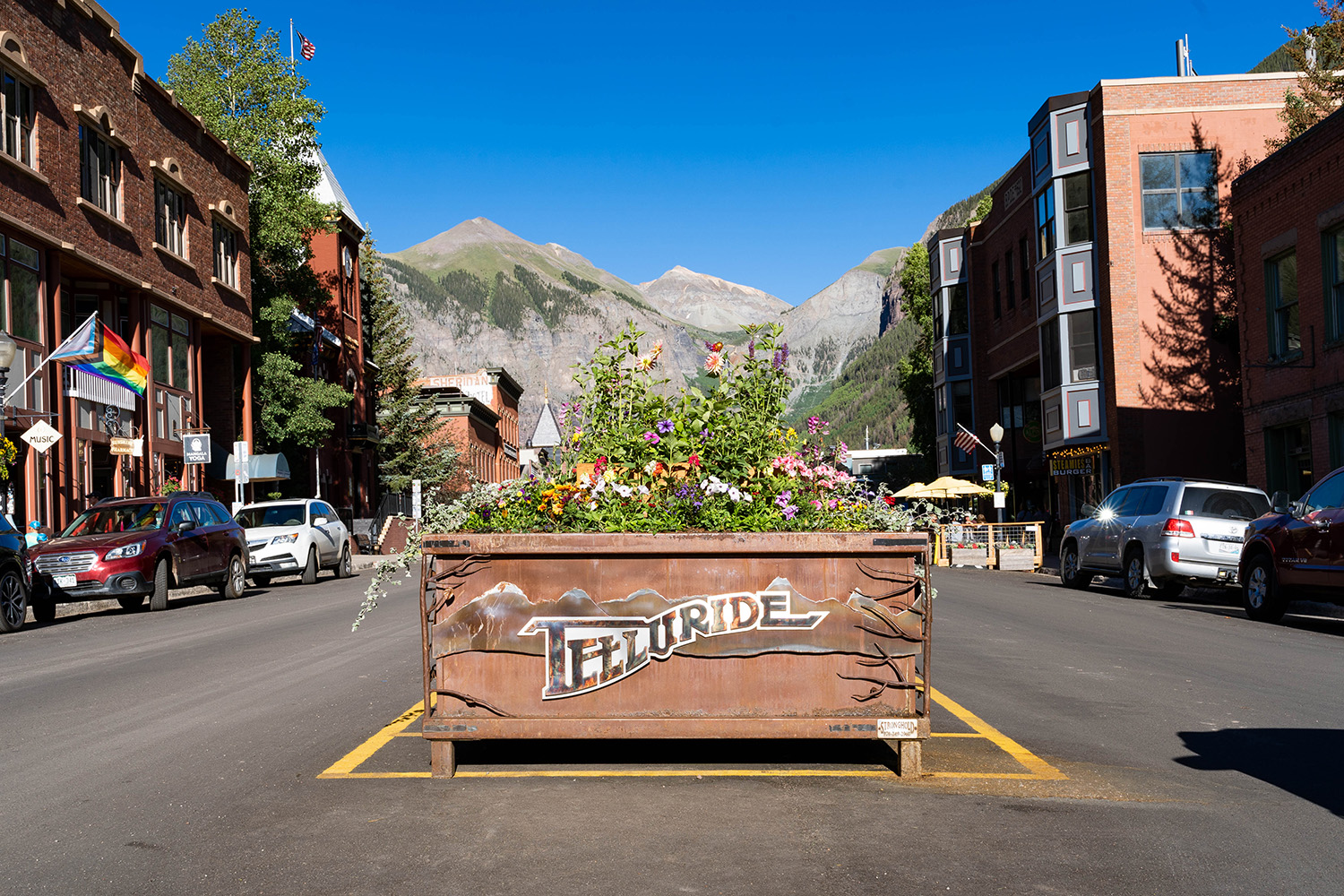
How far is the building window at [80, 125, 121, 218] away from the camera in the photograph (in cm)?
2811

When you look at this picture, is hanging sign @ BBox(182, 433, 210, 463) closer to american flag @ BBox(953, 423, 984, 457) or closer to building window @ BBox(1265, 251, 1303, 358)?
building window @ BBox(1265, 251, 1303, 358)

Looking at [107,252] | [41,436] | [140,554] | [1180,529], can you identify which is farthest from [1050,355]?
[41,436]

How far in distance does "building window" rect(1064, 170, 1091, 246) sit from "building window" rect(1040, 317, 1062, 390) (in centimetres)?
238

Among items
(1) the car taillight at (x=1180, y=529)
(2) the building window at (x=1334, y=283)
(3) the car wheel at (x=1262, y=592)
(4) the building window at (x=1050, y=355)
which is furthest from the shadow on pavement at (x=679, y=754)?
(4) the building window at (x=1050, y=355)

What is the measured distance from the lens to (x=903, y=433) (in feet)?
490

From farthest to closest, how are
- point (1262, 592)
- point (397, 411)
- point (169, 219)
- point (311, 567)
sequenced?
point (397, 411), point (169, 219), point (311, 567), point (1262, 592)

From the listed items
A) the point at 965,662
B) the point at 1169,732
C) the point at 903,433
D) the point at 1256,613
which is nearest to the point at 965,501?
the point at 1256,613

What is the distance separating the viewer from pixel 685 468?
622cm

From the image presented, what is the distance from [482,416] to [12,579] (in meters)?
70.1

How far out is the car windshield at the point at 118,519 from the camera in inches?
721

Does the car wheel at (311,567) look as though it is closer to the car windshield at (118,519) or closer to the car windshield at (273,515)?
the car windshield at (273,515)

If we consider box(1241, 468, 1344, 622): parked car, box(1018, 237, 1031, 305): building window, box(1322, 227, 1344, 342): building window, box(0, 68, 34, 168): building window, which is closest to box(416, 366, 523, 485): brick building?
box(1018, 237, 1031, 305): building window

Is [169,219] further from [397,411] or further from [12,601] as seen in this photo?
[397,411]

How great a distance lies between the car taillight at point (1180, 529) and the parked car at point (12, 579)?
15460mm
